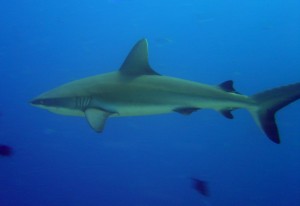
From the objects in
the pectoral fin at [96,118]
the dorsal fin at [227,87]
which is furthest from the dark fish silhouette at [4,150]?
the dorsal fin at [227,87]

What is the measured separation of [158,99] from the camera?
4043mm

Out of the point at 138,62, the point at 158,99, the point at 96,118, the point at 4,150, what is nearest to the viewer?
the point at 96,118

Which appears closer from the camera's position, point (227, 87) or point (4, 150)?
point (227, 87)

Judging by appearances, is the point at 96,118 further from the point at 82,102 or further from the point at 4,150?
the point at 4,150

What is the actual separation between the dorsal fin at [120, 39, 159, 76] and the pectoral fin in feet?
1.74

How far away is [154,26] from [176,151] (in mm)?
5378

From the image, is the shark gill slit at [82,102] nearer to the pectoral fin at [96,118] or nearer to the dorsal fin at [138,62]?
the pectoral fin at [96,118]

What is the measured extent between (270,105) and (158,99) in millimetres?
1097

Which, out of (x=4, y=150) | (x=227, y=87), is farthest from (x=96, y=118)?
(x=4, y=150)

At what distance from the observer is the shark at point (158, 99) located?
3.98m

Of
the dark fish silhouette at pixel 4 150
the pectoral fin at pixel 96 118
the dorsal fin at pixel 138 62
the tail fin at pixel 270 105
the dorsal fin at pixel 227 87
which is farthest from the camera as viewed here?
the dark fish silhouette at pixel 4 150

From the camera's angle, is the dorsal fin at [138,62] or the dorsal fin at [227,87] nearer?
the dorsal fin at [227,87]

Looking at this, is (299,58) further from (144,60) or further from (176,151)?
(144,60)

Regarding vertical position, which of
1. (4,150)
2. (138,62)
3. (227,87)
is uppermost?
(138,62)
